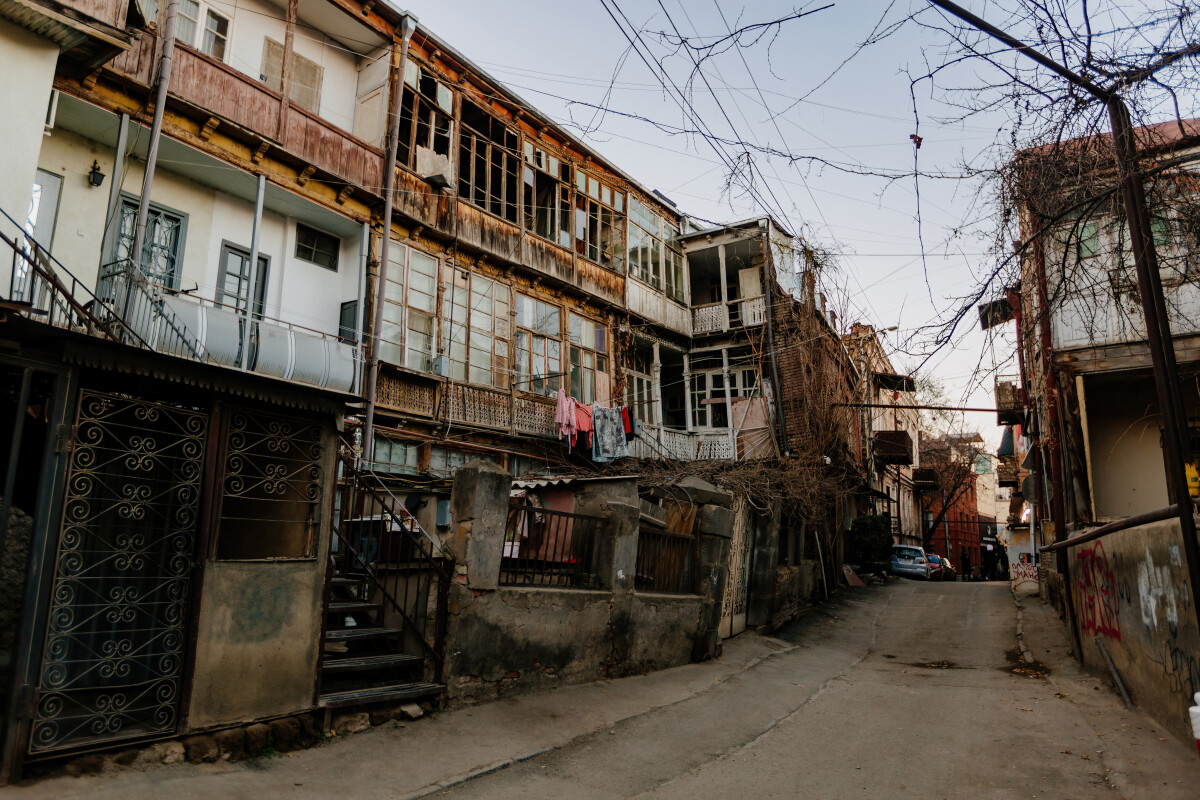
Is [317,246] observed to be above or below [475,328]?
above

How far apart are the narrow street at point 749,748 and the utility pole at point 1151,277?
2136mm

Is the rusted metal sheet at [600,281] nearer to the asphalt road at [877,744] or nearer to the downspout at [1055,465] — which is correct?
the downspout at [1055,465]

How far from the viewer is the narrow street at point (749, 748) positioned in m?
5.49

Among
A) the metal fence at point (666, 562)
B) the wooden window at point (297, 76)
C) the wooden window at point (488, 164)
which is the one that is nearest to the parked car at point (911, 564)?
the metal fence at point (666, 562)

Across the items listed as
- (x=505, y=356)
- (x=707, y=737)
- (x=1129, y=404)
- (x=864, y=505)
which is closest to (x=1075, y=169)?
(x=707, y=737)

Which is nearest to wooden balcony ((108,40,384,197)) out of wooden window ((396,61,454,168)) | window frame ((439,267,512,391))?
wooden window ((396,61,454,168))

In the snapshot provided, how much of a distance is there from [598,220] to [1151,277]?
15.1 meters

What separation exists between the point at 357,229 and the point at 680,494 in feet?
24.6

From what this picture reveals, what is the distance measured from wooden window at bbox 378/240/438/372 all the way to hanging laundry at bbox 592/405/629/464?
430 cm

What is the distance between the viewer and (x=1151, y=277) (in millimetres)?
5332

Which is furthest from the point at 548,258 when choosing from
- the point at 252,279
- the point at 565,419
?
the point at 252,279

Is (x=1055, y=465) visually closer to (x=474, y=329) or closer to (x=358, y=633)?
(x=474, y=329)

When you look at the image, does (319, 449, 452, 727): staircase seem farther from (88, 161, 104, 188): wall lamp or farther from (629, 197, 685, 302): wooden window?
(629, 197, 685, 302): wooden window

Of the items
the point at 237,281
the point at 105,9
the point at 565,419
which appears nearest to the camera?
the point at 105,9
